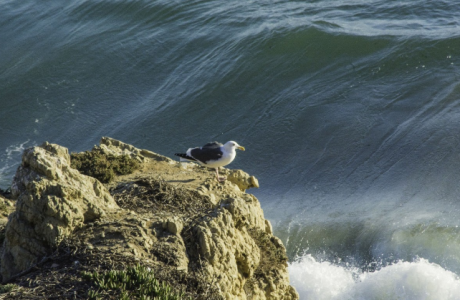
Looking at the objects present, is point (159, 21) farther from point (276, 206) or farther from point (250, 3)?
point (276, 206)

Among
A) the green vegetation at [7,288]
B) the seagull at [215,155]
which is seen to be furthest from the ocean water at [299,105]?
the green vegetation at [7,288]

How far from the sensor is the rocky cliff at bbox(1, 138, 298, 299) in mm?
6125

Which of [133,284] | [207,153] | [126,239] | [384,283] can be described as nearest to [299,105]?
[384,283]

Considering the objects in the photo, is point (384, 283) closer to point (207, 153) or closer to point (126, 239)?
point (207, 153)

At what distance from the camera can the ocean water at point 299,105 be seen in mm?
11977

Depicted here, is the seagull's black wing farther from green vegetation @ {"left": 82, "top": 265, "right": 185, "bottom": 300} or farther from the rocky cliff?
green vegetation @ {"left": 82, "top": 265, "right": 185, "bottom": 300}

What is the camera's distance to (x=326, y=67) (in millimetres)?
19078

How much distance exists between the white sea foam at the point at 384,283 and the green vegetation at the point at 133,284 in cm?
555

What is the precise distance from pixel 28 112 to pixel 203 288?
52.0 feet

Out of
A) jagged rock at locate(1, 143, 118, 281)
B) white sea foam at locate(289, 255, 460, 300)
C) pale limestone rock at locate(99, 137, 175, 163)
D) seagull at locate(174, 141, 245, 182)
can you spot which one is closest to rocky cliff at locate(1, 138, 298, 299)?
jagged rock at locate(1, 143, 118, 281)

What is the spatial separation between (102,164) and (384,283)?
593 centimetres

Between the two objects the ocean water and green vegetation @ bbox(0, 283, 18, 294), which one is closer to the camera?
green vegetation @ bbox(0, 283, 18, 294)

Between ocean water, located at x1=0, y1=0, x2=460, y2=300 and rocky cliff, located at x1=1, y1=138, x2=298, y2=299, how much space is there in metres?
3.62

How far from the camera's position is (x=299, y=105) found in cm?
1734
